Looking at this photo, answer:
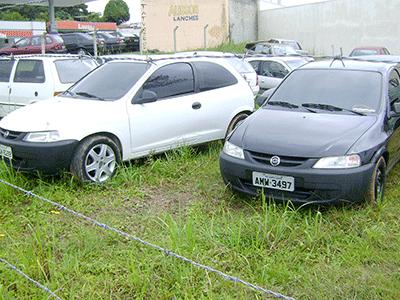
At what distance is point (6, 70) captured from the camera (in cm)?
995

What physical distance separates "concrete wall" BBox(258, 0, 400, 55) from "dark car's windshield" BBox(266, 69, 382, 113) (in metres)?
22.3

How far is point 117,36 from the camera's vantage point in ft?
108

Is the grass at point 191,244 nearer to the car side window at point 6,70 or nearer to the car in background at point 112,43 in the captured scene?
the car side window at point 6,70

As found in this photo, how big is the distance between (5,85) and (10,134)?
4.36 meters

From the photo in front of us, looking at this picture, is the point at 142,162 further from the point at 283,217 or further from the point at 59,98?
the point at 283,217

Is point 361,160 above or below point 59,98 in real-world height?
below

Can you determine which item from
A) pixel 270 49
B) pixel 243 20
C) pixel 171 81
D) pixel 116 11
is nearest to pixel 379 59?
pixel 171 81

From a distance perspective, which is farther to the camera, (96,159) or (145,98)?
(145,98)

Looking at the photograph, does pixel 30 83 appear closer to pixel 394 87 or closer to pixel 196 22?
pixel 394 87

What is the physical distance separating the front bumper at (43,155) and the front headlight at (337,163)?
277 cm

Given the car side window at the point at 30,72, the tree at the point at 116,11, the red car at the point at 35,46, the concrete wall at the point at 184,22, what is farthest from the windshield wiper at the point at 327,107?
the tree at the point at 116,11

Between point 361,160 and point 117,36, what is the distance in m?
30.2

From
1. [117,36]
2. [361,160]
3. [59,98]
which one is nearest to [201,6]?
[117,36]

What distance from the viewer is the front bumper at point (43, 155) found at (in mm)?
5473
